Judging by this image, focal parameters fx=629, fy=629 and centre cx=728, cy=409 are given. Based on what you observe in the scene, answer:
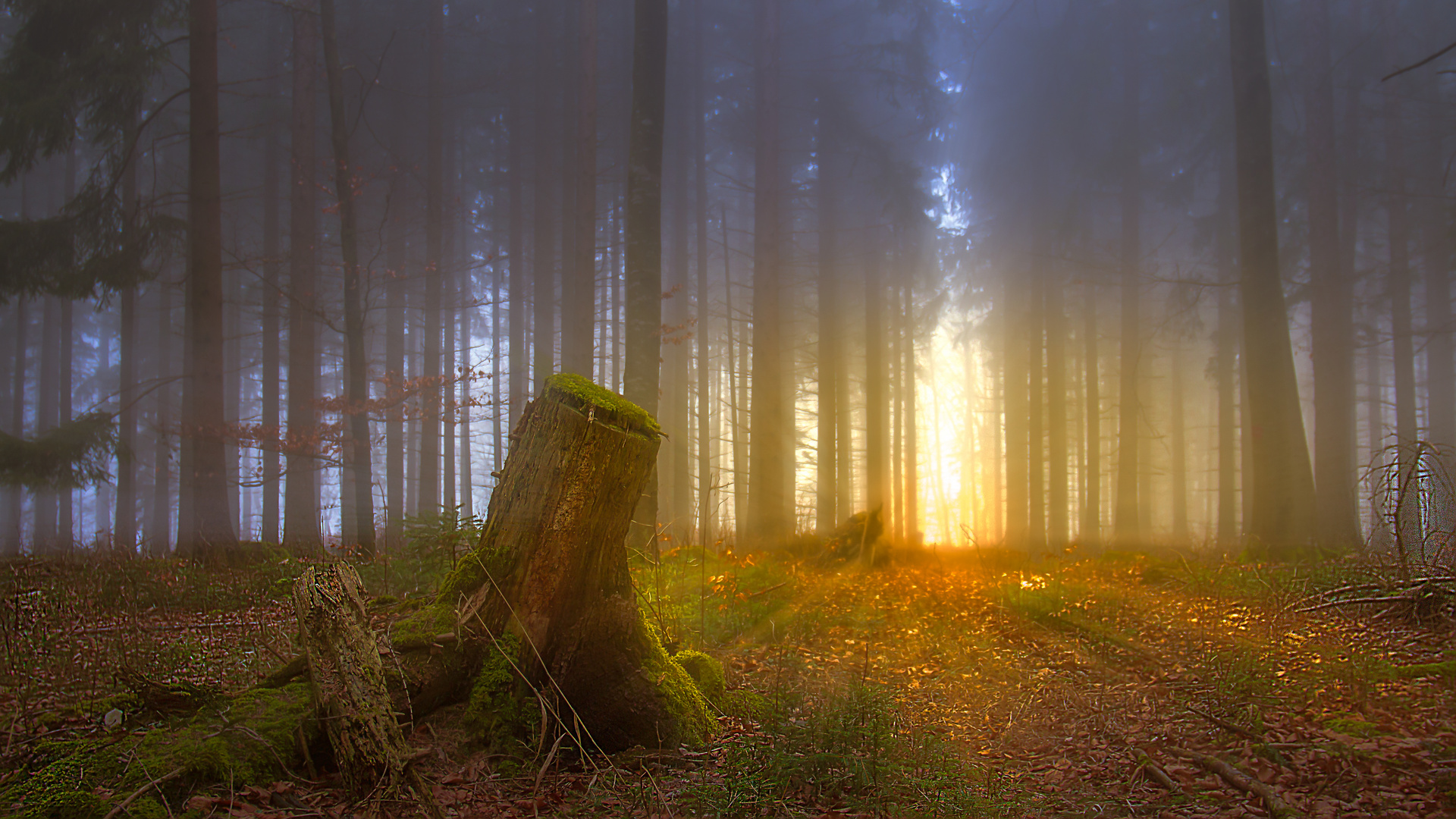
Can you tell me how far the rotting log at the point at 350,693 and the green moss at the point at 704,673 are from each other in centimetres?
192

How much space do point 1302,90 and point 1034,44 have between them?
23.9ft

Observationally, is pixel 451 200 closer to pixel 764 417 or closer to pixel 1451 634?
pixel 764 417

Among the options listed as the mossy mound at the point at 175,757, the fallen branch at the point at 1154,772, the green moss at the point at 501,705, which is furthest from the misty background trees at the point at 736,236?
the fallen branch at the point at 1154,772

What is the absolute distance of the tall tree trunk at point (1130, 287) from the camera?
53.7ft

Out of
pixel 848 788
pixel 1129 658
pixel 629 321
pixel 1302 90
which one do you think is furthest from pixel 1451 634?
pixel 1302 90

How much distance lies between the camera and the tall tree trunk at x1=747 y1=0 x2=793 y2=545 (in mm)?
12273

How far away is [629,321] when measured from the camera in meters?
9.59

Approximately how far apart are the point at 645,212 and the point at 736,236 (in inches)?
607

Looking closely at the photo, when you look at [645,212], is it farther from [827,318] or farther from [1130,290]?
[1130,290]

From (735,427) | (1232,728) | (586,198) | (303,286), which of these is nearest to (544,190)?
(586,198)

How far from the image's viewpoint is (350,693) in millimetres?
2527

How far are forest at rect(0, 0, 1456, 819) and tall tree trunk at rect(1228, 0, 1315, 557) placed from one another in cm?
6

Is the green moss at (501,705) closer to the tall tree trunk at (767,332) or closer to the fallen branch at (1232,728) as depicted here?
the fallen branch at (1232,728)

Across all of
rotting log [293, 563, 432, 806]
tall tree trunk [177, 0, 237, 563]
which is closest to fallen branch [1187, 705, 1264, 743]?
rotting log [293, 563, 432, 806]
